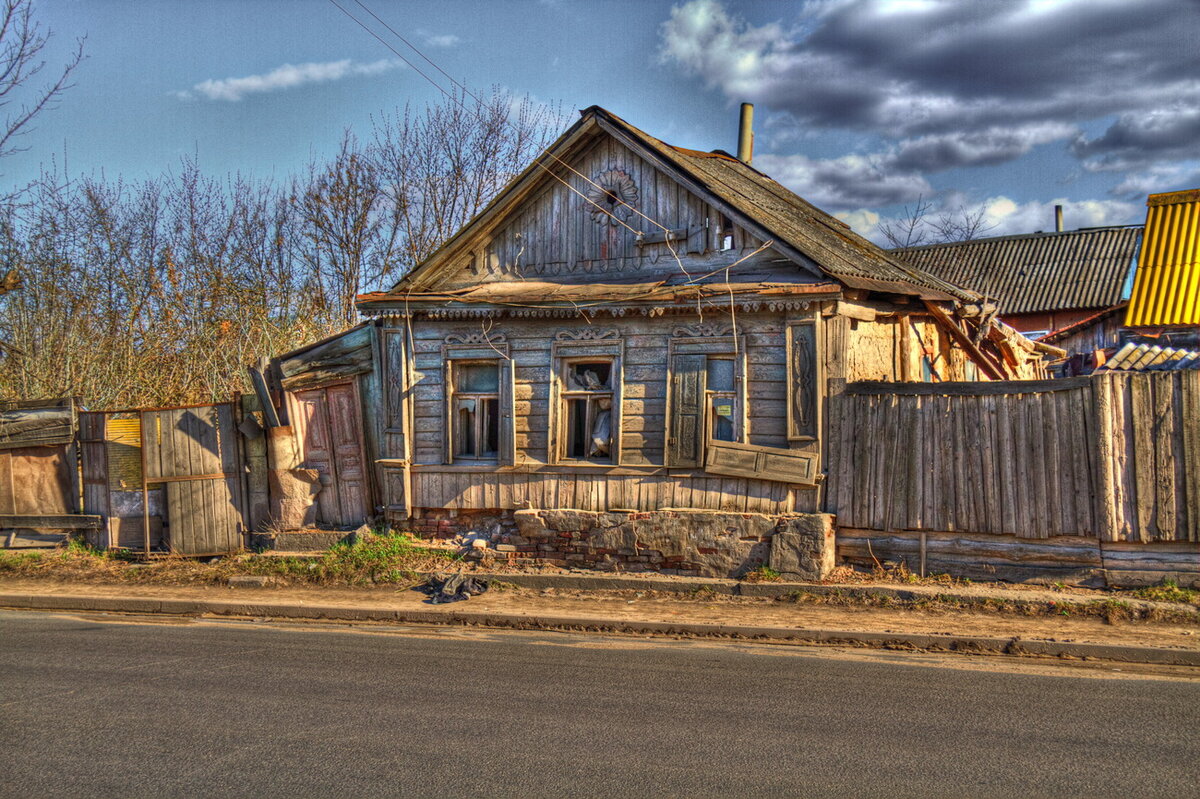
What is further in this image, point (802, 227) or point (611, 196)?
point (802, 227)

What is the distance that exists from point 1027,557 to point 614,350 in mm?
5373

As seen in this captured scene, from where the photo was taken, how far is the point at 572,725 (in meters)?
6.24

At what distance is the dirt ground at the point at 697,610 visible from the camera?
28.6ft

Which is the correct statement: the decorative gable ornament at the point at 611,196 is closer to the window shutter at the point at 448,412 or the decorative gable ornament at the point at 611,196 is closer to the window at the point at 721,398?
the window at the point at 721,398

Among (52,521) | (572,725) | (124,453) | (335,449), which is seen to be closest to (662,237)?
(335,449)

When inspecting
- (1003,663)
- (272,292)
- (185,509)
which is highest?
(272,292)

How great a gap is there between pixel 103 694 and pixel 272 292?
53.4ft

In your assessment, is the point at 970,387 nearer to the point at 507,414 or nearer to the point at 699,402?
the point at 699,402

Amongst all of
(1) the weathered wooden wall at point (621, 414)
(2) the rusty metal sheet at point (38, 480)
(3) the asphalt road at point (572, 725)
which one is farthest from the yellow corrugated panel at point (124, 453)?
(3) the asphalt road at point (572, 725)

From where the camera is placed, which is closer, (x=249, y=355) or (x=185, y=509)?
(x=185, y=509)

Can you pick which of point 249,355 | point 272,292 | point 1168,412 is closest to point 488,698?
point 1168,412

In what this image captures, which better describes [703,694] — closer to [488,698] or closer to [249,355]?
[488,698]

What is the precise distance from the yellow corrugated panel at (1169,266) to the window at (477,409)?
10.3 m

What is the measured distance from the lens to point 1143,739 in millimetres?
5770
